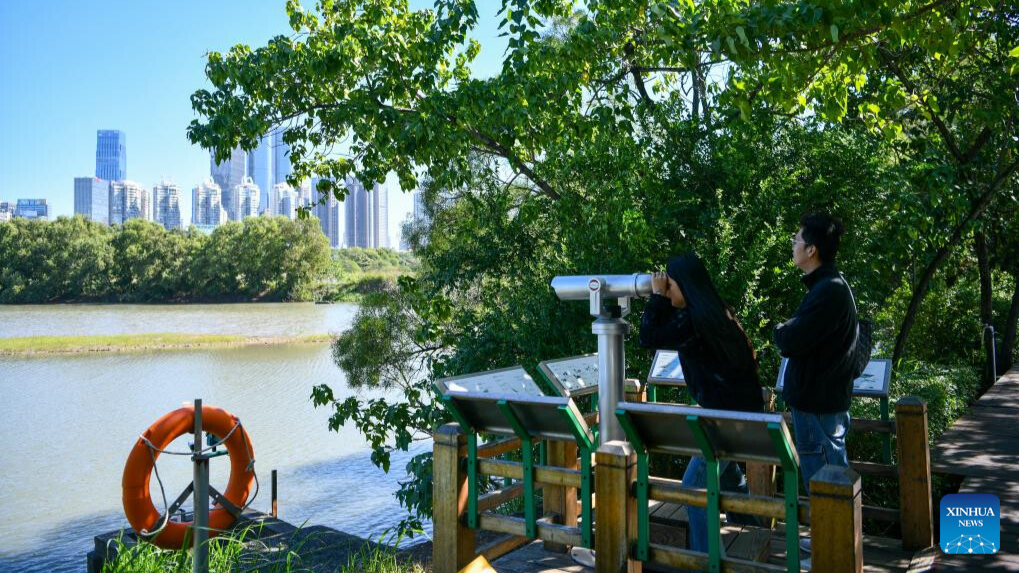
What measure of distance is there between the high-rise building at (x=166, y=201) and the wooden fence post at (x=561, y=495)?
183 metres

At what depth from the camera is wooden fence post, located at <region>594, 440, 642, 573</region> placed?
2.50 meters

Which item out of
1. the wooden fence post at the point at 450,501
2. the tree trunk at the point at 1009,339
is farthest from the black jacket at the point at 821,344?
the tree trunk at the point at 1009,339

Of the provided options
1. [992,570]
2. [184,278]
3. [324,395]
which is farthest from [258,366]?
[184,278]

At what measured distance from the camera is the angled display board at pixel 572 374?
11.2 ft

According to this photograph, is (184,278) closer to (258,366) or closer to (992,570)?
(258,366)

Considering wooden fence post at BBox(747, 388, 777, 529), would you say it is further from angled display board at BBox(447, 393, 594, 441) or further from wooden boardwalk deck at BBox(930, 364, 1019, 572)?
angled display board at BBox(447, 393, 594, 441)

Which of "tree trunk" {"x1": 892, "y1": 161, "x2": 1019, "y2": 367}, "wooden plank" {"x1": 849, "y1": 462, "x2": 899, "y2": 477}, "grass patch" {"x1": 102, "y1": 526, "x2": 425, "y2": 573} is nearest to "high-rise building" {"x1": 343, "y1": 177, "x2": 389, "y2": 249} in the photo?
"tree trunk" {"x1": 892, "y1": 161, "x2": 1019, "y2": 367}

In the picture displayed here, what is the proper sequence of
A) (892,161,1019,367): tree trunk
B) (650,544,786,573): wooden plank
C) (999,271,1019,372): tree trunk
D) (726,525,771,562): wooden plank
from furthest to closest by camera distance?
1. (999,271,1019,372): tree trunk
2. (892,161,1019,367): tree trunk
3. (726,525,771,562): wooden plank
4. (650,544,786,573): wooden plank

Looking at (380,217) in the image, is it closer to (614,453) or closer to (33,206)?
(33,206)

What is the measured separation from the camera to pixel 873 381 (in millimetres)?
3539

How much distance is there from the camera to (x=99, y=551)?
675 centimetres

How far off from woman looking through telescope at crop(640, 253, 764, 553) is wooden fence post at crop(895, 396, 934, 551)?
2.70ft

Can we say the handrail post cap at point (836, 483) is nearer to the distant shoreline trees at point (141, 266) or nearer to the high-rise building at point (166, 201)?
the distant shoreline trees at point (141, 266)

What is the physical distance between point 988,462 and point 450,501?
3.83 metres
